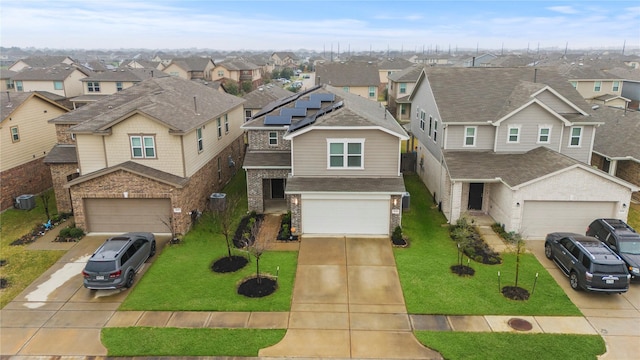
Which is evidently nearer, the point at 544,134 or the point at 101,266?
the point at 101,266

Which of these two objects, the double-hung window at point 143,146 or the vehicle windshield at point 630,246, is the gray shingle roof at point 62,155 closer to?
the double-hung window at point 143,146

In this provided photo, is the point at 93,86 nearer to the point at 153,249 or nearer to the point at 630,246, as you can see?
the point at 153,249

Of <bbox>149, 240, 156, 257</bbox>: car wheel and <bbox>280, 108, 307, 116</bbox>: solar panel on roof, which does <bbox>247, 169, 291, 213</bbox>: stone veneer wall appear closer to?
<bbox>280, 108, 307, 116</bbox>: solar panel on roof

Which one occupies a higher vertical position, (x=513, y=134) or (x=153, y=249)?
(x=513, y=134)

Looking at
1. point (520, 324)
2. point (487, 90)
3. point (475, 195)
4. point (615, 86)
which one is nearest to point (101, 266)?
point (520, 324)

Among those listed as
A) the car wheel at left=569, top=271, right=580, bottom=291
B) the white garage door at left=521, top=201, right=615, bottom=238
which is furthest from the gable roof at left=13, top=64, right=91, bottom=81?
the car wheel at left=569, top=271, right=580, bottom=291
